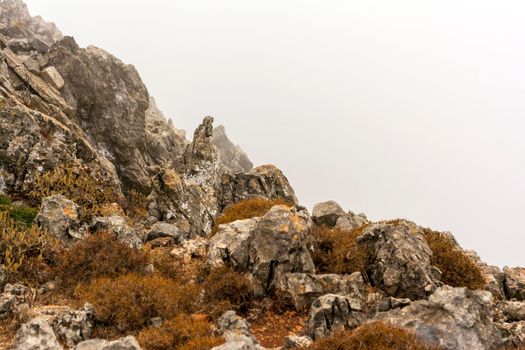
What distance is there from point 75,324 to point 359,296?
9.16m

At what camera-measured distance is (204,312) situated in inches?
481

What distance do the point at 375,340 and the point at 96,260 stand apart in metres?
10.6

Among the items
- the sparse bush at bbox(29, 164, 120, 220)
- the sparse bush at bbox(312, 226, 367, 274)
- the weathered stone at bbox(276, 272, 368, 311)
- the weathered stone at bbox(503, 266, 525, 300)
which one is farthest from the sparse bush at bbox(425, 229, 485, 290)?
the sparse bush at bbox(29, 164, 120, 220)

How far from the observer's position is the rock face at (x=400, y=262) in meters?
14.2

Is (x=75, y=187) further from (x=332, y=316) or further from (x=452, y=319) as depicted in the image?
(x=452, y=319)

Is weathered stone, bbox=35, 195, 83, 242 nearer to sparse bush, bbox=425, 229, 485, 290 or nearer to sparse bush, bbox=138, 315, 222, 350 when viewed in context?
sparse bush, bbox=138, 315, 222, 350

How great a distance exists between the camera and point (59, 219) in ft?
55.5

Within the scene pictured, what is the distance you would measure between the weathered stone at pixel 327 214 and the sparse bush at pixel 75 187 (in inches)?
525

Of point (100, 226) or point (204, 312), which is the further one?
point (100, 226)

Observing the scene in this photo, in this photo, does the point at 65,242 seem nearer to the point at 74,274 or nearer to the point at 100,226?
the point at 100,226

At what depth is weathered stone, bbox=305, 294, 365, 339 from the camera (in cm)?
1063

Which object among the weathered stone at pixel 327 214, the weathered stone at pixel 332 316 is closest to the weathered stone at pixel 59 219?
the weathered stone at pixel 332 316

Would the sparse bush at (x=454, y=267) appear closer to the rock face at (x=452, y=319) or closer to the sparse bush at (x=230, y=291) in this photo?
the rock face at (x=452, y=319)

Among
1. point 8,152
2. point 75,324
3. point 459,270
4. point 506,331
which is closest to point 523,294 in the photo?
point 459,270
